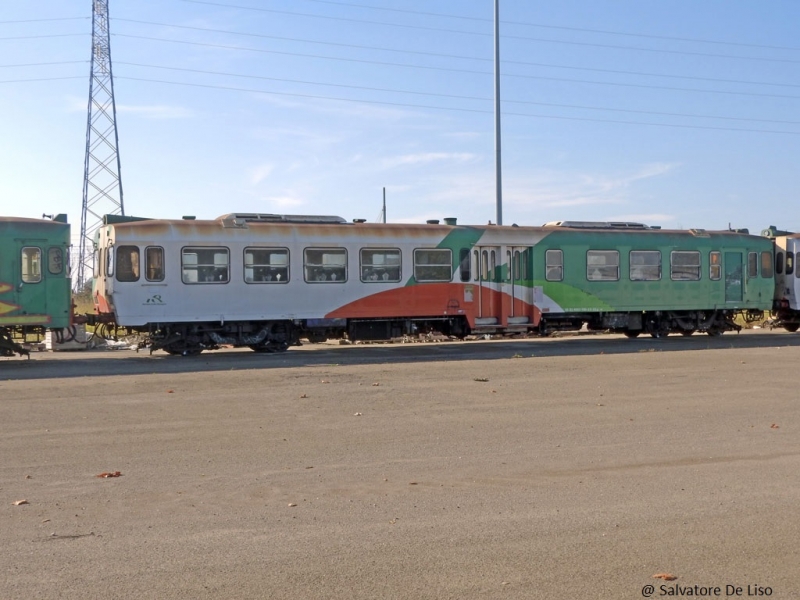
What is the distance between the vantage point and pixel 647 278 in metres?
25.4

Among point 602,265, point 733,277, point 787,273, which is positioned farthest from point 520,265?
point 787,273

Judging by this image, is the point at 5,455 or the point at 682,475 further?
the point at 5,455

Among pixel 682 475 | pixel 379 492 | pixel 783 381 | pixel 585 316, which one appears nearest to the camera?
pixel 379 492

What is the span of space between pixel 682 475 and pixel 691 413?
374cm

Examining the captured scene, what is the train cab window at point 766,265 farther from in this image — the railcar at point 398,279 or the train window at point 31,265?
the train window at point 31,265

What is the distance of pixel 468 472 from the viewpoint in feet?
26.7

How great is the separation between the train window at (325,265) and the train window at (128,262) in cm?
402

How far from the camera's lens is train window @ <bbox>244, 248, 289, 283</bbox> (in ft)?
70.3

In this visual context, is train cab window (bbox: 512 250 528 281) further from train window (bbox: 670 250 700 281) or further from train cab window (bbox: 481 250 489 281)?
train window (bbox: 670 250 700 281)

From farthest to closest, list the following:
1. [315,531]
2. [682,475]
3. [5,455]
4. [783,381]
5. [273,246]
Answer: [273,246], [783,381], [5,455], [682,475], [315,531]

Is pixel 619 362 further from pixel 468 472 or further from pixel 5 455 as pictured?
pixel 5 455

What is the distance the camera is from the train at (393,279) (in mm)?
20688

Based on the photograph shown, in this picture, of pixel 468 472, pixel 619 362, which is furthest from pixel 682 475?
pixel 619 362

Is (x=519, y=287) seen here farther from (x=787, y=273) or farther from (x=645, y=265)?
(x=787, y=273)
